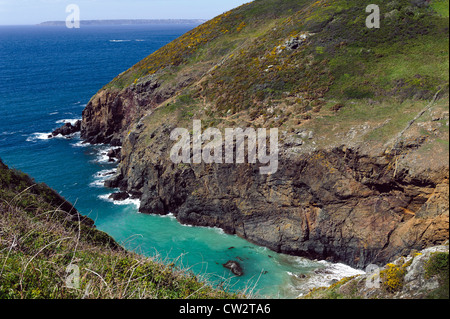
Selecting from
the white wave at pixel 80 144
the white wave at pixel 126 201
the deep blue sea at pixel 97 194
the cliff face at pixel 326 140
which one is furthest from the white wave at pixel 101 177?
the white wave at pixel 80 144

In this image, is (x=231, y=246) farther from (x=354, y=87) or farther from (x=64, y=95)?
(x=64, y=95)

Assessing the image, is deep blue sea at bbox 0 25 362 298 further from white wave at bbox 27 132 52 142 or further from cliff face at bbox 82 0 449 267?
cliff face at bbox 82 0 449 267

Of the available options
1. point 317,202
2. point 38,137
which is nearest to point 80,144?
point 38,137

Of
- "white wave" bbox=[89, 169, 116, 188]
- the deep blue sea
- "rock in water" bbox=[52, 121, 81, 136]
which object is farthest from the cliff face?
"rock in water" bbox=[52, 121, 81, 136]

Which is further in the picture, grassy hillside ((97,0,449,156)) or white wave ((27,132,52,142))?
white wave ((27,132,52,142))

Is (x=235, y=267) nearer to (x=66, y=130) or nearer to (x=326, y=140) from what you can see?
(x=326, y=140)
